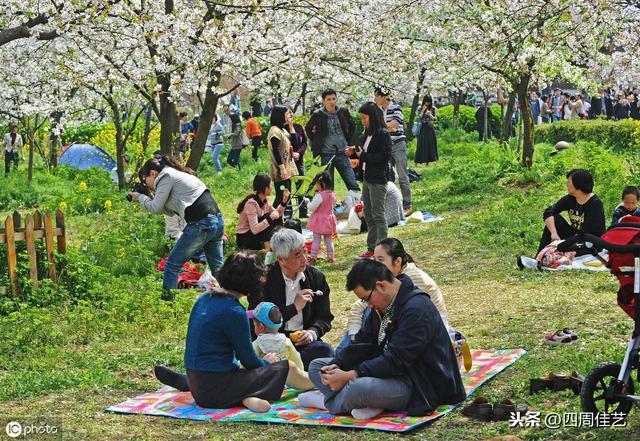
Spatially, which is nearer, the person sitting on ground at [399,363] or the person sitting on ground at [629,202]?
the person sitting on ground at [399,363]

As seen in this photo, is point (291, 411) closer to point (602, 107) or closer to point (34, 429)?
Answer: point (34, 429)

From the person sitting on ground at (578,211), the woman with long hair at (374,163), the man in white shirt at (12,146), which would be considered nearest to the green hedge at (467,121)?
the man in white shirt at (12,146)

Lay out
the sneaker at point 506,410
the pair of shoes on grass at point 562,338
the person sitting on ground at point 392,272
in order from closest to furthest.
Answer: the sneaker at point 506,410, the person sitting on ground at point 392,272, the pair of shoes on grass at point 562,338

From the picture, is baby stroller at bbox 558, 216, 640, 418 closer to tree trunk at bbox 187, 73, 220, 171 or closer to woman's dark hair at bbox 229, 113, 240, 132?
tree trunk at bbox 187, 73, 220, 171

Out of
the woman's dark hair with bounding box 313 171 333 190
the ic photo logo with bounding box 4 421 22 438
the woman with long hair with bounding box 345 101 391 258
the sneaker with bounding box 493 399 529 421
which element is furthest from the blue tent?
the sneaker with bounding box 493 399 529 421

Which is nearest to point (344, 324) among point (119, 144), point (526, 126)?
point (526, 126)

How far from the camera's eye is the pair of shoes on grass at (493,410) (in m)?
6.19

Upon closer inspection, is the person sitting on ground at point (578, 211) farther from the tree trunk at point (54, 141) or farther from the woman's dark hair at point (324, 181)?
the tree trunk at point (54, 141)

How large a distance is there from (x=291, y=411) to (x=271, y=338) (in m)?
0.76

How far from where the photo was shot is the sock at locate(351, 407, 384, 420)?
6.35 m

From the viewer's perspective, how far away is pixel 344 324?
31.0ft

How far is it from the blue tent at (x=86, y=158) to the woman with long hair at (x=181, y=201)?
14012mm

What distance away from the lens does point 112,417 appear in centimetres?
678

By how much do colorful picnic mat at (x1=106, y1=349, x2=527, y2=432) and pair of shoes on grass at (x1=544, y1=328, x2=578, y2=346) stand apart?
1.22 ft
